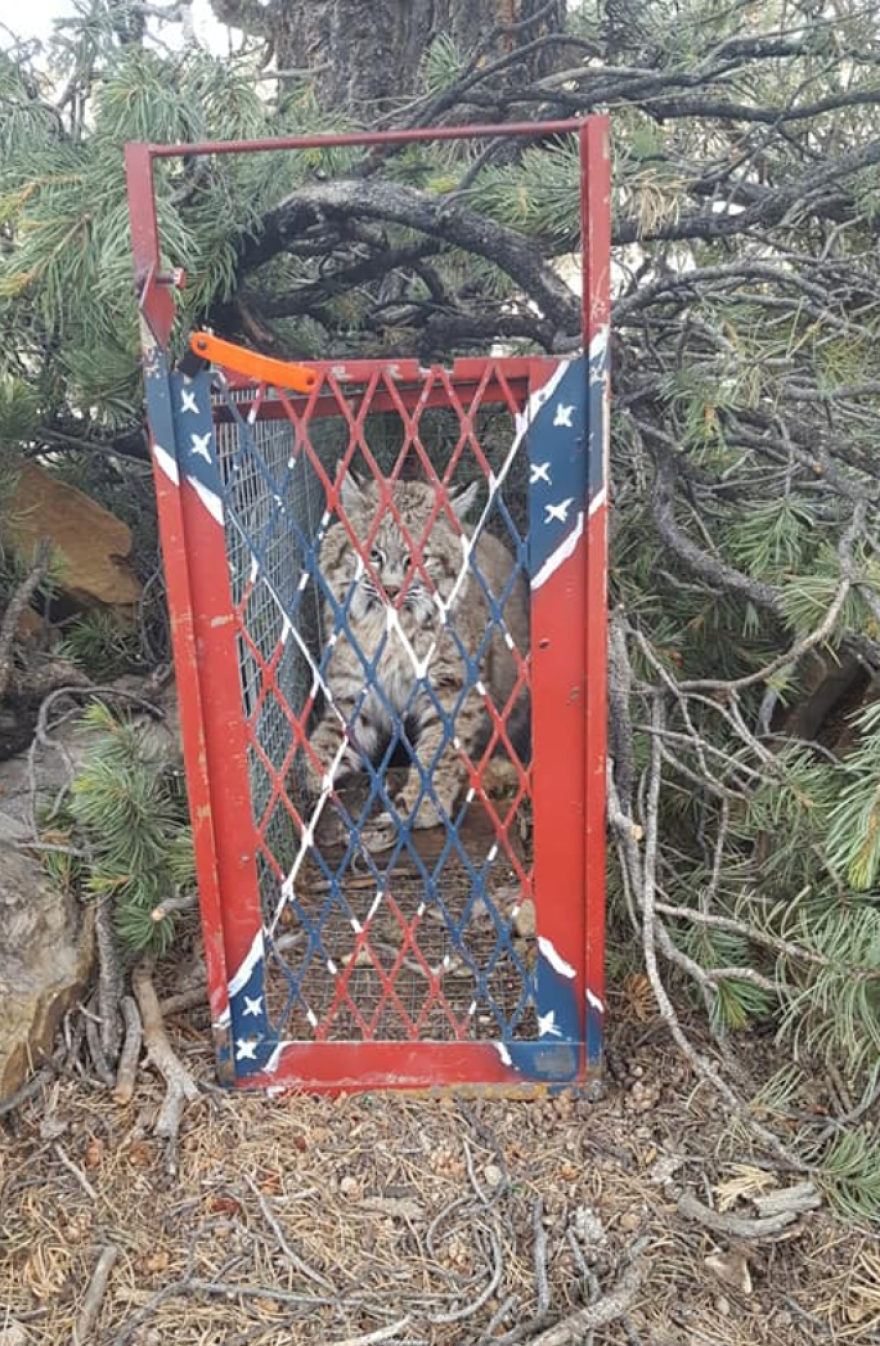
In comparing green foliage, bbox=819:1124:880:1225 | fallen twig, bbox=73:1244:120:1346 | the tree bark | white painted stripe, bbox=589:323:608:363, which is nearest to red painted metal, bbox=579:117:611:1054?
white painted stripe, bbox=589:323:608:363

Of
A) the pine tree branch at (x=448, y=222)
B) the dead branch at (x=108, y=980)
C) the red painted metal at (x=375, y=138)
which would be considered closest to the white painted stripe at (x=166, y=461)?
the red painted metal at (x=375, y=138)

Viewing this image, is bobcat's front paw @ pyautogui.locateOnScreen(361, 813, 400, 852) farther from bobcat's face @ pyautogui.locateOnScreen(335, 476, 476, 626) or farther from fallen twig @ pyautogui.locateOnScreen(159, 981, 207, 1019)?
fallen twig @ pyautogui.locateOnScreen(159, 981, 207, 1019)

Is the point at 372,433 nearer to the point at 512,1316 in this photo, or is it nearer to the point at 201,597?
the point at 201,597

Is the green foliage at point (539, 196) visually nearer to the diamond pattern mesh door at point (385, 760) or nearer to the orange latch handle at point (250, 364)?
the diamond pattern mesh door at point (385, 760)

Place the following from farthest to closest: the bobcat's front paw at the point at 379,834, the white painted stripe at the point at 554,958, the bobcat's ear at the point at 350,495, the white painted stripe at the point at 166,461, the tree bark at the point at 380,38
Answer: the tree bark at the point at 380,38 → the bobcat's front paw at the point at 379,834 → the bobcat's ear at the point at 350,495 → the white painted stripe at the point at 554,958 → the white painted stripe at the point at 166,461

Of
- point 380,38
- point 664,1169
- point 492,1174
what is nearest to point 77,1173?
point 492,1174

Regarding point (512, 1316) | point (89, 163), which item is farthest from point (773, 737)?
point (89, 163)

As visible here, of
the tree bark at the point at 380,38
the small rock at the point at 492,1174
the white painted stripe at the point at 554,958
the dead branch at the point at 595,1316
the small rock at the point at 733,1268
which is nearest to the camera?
the dead branch at the point at 595,1316

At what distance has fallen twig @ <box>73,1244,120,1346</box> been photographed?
1.66 m

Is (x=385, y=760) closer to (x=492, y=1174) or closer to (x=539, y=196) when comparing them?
(x=492, y=1174)

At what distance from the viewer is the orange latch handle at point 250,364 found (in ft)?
5.54

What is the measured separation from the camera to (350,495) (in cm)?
278

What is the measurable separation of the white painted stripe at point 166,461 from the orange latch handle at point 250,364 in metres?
0.18

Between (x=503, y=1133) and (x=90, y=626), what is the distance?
1796 mm
